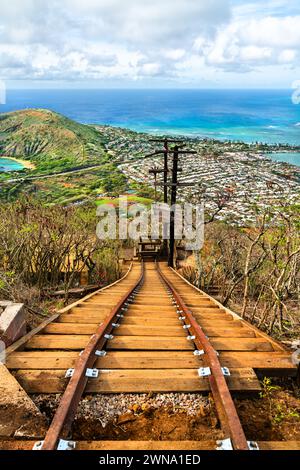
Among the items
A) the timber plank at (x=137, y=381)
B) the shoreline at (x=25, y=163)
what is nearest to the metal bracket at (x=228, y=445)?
the timber plank at (x=137, y=381)

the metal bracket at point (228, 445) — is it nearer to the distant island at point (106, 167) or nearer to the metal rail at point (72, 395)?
the metal rail at point (72, 395)

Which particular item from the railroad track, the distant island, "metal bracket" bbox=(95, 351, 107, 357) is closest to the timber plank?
the railroad track

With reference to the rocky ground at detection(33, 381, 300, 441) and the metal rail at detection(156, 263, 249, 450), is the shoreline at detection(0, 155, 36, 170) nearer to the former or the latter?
the metal rail at detection(156, 263, 249, 450)

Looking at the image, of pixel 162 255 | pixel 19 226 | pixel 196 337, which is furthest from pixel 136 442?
pixel 162 255

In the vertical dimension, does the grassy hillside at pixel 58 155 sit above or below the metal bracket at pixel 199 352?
above
